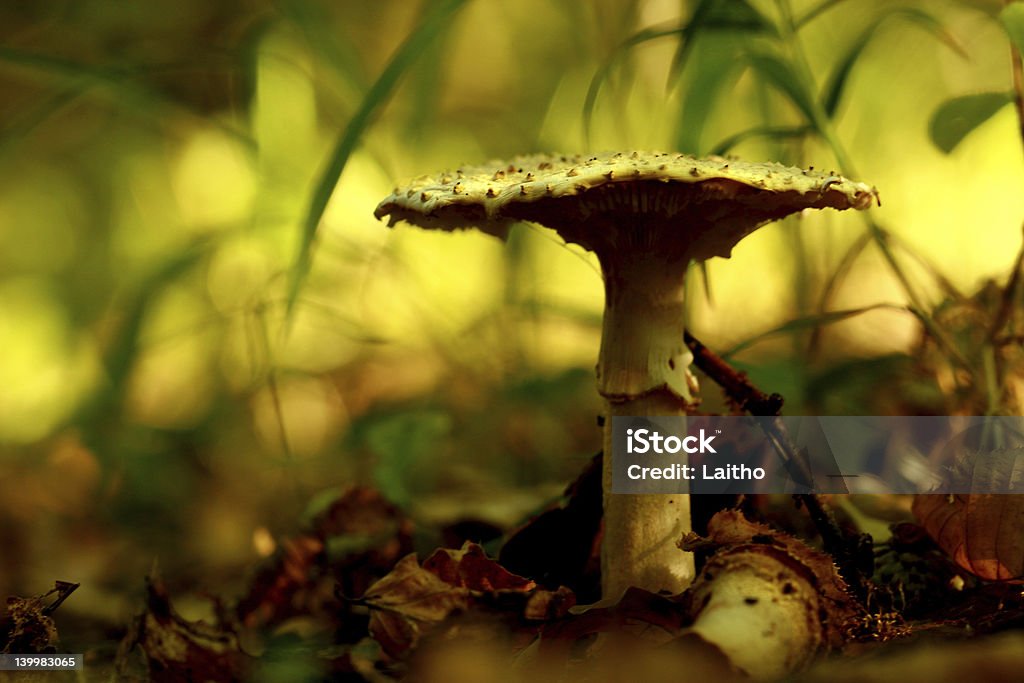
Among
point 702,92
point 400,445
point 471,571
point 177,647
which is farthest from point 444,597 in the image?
point 702,92

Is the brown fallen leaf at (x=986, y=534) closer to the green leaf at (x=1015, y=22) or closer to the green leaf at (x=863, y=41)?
the green leaf at (x=1015, y=22)

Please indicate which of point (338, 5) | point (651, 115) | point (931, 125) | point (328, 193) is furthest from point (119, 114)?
point (931, 125)

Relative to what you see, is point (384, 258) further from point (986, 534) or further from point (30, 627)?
point (986, 534)

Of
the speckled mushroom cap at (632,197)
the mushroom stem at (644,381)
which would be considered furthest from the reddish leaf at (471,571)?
the speckled mushroom cap at (632,197)

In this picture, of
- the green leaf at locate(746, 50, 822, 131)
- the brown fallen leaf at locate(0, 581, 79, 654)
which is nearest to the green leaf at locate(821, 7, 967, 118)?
the green leaf at locate(746, 50, 822, 131)

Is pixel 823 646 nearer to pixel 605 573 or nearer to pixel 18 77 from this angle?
pixel 605 573
